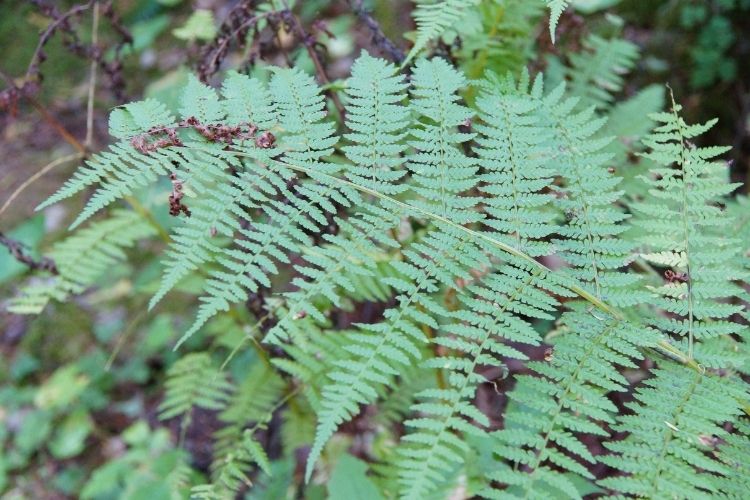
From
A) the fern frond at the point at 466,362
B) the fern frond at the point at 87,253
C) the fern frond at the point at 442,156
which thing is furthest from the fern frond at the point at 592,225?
the fern frond at the point at 87,253

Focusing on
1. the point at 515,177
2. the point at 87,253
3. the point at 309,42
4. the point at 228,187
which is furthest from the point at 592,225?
the point at 87,253

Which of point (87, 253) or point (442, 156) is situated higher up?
point (442, 156)

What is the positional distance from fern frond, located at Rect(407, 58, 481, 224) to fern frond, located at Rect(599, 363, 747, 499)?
1.74 ft

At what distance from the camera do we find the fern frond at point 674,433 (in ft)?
3.88

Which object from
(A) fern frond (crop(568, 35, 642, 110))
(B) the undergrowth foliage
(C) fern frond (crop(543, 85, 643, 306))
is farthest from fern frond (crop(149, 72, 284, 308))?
(A) fern frond (crop(568, 35, 642, 110))

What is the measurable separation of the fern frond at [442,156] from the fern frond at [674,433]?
0.53 metres

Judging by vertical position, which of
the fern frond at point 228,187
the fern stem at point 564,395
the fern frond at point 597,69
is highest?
the fern frond at point 597,69

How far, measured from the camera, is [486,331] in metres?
1.38

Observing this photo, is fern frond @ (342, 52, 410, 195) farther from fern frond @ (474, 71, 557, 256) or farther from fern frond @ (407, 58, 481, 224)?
fern frond @ (474, 71, 557, 256)

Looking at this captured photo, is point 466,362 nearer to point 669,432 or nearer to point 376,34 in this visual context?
point 669,432

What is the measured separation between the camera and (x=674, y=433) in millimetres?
1248

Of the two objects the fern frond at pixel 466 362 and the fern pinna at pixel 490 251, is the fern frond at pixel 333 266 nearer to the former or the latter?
the fern pinna at pixel 490 251

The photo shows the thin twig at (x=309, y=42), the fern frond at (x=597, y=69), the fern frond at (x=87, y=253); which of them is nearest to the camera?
the thin twig at (x=309, y=42)

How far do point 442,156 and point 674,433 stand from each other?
76cm
